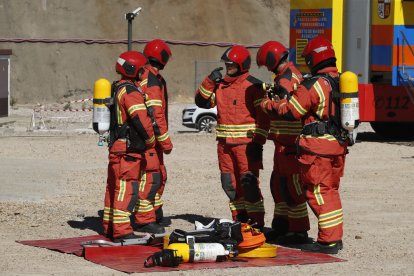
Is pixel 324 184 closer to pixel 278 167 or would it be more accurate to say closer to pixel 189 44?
pixel 278 167

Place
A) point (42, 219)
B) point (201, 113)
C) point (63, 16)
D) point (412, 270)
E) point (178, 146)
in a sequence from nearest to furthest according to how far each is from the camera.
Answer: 1. point (412, 270)
2. point (42, 219)
3. point (178, 146)
4. point (201, 113)
5. point (63, 16)

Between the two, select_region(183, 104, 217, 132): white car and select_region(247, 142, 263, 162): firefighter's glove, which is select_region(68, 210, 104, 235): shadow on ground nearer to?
select_region(247, 142, 263, 162): firefighter's glove

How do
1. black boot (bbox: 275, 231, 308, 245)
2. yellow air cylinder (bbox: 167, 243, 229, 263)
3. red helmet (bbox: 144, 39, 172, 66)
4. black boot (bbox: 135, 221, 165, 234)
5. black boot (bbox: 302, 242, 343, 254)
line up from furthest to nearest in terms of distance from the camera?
1. red helmet (bbox: 144, 39, 172, 66)
2. black boot (bbox: 135, 221, 165, 234)
3. black boot (bbox: 275, 231, 308, 245)
4. black boot (bbox: 302, 242, 343, 254)
5. yellow air cylinder (bbox: 167, 243, 229, 263)

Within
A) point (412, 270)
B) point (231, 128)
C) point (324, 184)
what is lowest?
point (412, 270)

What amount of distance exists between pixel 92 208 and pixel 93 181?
6.83 ft

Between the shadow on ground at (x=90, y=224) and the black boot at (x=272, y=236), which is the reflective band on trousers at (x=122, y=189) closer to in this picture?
the shadow on ground at (x=90, y=224)

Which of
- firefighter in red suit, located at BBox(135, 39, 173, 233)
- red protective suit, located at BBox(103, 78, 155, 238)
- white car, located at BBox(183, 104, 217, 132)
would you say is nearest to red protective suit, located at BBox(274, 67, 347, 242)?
red protective suit, located at BBox(103, 78, 155, 238)

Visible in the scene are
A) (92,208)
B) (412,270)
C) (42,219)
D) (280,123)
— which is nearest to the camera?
(412,270)

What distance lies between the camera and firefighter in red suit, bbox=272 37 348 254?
6.89 meters

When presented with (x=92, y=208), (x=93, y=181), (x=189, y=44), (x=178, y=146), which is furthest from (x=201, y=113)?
(x=189, y=44)

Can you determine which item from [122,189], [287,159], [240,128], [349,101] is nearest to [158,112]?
[240,128]

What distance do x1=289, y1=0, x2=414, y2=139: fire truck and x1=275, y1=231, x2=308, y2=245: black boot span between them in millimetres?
9149

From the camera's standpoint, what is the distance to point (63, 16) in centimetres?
3459

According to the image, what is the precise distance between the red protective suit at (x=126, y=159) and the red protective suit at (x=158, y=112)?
46 cm
